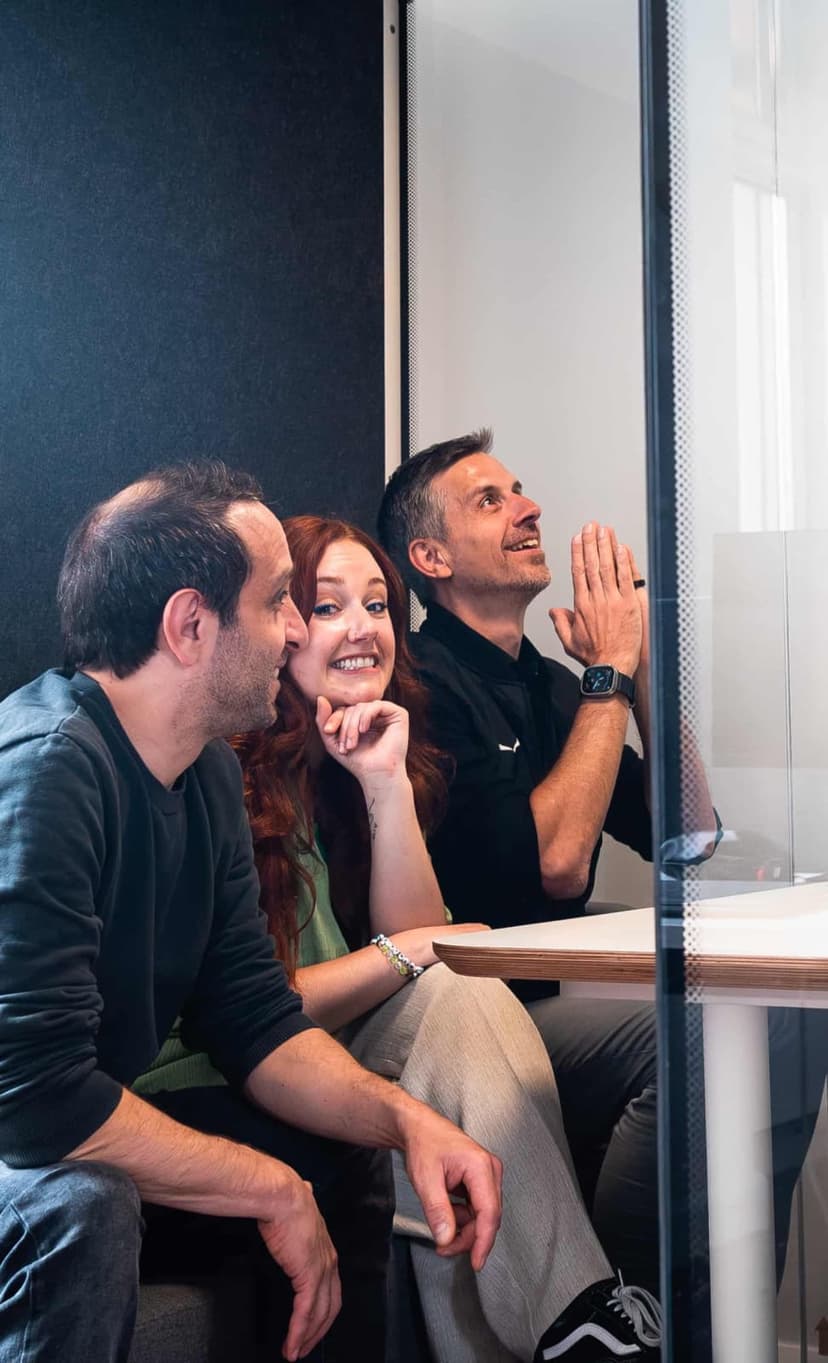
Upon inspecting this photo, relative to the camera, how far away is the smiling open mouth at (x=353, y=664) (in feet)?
6.99

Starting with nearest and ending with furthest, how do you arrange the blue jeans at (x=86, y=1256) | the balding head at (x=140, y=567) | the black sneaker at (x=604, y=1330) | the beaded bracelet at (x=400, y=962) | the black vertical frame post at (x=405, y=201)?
1. the blue jeans at (x=86, y=1256)
2. the black sneaker at (x=604, y=1330)
3. the balding head at (x=140, y=567)
4. the beaded bracelet at (x=400, y=962)
5. the black vertical frame post at (x=405, y=201)

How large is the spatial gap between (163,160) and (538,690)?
3.40 ft

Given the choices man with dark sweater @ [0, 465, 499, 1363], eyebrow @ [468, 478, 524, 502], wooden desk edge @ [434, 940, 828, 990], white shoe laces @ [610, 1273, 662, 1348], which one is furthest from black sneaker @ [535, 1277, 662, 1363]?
eyebrow @ [468, 478, 524, 502]

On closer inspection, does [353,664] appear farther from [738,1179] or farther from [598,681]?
[738,1179]

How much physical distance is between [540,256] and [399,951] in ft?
3.67

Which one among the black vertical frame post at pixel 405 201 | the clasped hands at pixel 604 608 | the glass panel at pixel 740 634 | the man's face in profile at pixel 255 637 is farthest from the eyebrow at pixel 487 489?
the glass panel at pixel 740 634

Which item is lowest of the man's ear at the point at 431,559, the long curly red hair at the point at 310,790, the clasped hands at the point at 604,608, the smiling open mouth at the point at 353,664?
the long curly red hair at the point at 310,790

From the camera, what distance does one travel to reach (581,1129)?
190cm

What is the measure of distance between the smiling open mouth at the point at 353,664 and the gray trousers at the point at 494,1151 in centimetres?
48

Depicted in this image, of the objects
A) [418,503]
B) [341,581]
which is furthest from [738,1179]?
[418,503]

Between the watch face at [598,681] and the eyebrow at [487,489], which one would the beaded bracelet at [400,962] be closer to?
the watch face at [598,681]

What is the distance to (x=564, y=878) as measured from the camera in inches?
82.7

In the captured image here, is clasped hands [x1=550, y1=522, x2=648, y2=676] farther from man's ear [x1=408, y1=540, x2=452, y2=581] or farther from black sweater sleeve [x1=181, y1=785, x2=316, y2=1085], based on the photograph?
black sweater sleeve [x1=181, y1=785, x2=316, y2=1085]

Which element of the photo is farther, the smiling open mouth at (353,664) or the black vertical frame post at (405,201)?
the black vertical frame post at (405,201)
